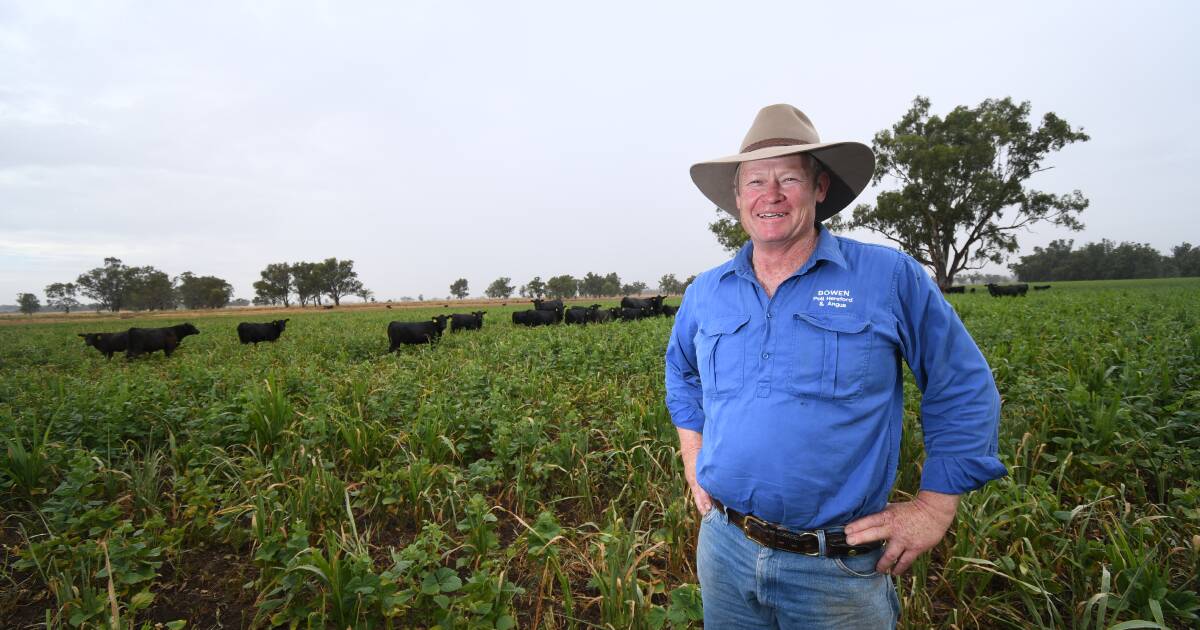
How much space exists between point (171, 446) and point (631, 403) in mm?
4686

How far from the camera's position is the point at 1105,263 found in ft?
300

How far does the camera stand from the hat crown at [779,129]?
2.06 meters

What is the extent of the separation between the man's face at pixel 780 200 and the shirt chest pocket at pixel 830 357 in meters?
0.38

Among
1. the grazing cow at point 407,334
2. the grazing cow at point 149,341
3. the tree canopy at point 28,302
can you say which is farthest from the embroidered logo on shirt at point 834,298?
the tree canopy at point 28,302

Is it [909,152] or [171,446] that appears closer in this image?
[171,446]

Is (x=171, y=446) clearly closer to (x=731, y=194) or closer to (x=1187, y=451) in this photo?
(x=731, y=194)

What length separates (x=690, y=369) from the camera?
2.54 meters

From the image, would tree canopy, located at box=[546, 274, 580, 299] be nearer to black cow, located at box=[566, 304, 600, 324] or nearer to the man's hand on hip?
black cow, located at box=[566, 304, 600, 324]

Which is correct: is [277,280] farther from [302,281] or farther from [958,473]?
[958,473]

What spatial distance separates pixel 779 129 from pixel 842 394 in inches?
47.7

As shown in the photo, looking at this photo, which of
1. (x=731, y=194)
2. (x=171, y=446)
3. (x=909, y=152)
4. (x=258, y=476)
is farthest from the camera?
(x=909, y=152)

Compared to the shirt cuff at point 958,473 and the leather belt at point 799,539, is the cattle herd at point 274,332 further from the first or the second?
the shirt cuff at point 958,473

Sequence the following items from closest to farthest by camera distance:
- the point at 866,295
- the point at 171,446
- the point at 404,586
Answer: the point at 866,295 → the point at 404,586 → the point at 171,446

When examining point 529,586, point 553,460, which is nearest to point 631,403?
point 553,460
